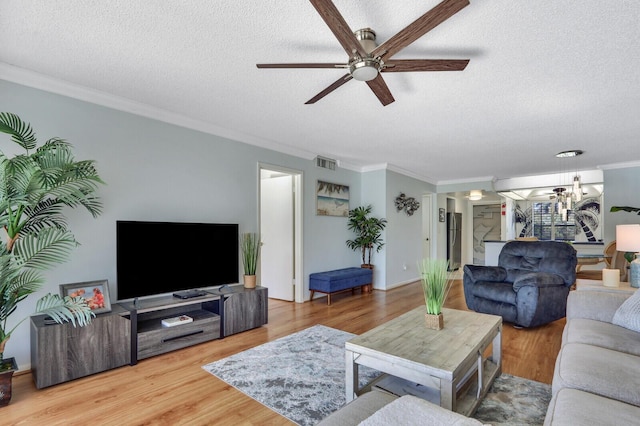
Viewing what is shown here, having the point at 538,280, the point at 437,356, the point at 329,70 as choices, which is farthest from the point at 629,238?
the point at 329,70

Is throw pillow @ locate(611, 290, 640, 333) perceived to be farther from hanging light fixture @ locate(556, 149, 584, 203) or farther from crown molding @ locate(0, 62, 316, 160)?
crown molding @ locate(0, 62, 316, 160)

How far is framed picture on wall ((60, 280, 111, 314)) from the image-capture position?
2578mm

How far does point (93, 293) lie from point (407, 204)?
215 inches

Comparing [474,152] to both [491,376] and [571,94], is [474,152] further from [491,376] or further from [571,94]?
[491,376]

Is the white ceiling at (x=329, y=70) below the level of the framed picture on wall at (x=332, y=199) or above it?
above

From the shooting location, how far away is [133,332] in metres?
2.71

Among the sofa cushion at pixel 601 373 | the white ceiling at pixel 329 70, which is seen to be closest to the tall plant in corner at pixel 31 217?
the white ceiling at pixel 329 70

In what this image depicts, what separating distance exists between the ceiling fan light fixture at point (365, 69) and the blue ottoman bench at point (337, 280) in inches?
133

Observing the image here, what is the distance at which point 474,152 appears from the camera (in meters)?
5.00

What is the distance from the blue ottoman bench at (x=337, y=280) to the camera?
483 centimetres

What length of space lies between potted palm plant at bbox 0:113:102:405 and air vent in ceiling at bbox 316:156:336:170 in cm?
333

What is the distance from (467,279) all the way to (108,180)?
4.28 m

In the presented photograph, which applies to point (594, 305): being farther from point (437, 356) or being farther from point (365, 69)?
point (365, 69)

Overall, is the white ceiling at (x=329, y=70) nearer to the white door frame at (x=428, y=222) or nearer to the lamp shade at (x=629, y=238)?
the lamp shade at (x=629, y=238)
